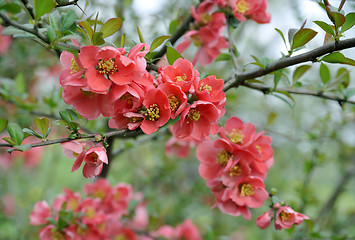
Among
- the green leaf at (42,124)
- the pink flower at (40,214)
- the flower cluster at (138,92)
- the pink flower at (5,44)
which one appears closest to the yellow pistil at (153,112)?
the flower cluster at (138,92)

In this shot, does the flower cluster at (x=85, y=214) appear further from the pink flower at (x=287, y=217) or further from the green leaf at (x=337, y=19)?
the green leaf at (x=337, y=19)

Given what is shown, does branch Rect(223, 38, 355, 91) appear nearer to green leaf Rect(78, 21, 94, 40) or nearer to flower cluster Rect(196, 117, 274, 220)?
flower cluster Rect(196, 117, 274, 220)

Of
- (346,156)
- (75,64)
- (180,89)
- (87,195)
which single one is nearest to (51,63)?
(87,195)

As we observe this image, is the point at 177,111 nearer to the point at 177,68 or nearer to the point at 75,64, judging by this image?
the point at 177,68

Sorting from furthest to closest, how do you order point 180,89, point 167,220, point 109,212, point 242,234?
point 242,234 < point 167,220 < point 109,212 < point 180,89

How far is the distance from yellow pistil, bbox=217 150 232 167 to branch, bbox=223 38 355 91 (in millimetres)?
164

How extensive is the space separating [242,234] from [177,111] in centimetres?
246

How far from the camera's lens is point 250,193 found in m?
0.71

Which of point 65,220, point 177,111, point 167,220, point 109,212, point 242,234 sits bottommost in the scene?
point 242,234

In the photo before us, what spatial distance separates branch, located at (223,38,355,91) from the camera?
0.58 m

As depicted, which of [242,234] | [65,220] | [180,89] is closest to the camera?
[180,89]

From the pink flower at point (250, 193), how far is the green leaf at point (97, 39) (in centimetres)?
44

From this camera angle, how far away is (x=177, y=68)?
59cm

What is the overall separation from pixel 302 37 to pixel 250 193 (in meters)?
0.37
